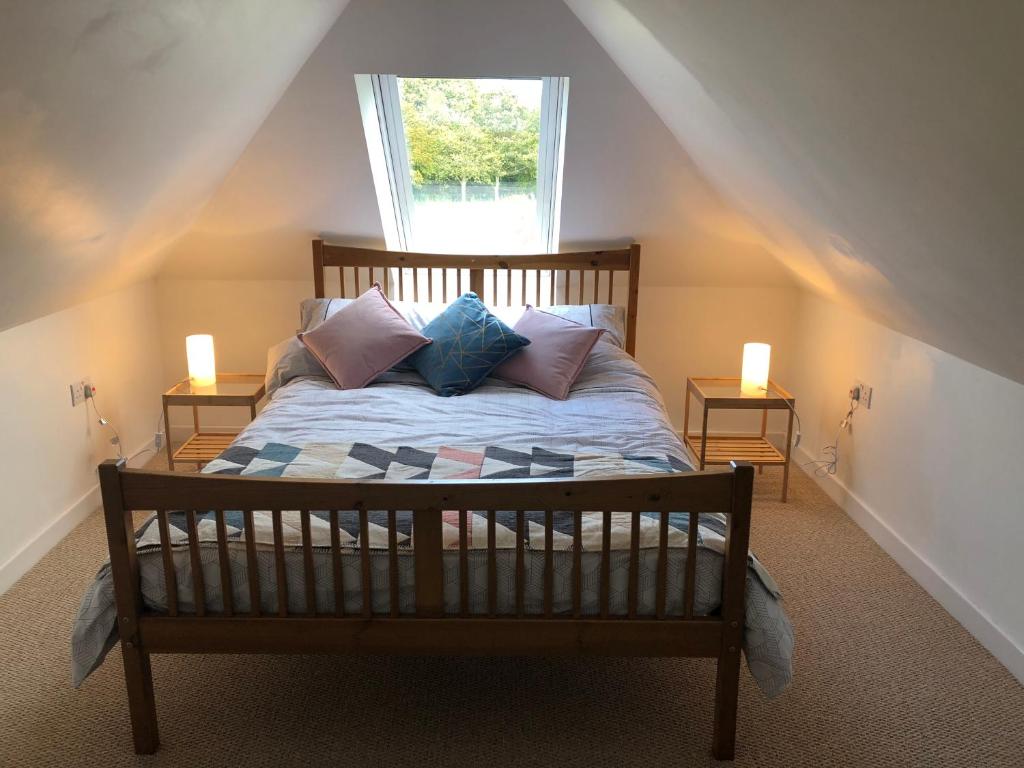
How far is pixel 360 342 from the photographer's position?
351 cm

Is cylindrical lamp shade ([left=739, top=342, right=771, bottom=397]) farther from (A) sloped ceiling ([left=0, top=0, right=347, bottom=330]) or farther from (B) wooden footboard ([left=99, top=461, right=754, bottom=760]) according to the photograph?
(A) sloped ceiling ([left=0, top=0, right=347, bottom=330])

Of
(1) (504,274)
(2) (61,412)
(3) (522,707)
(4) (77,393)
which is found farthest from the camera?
(1) (504,274)

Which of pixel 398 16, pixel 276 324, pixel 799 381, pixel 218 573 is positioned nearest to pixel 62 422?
pixel 276 324

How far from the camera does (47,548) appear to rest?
10.6ft

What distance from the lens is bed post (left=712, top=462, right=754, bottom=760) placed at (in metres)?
1.99

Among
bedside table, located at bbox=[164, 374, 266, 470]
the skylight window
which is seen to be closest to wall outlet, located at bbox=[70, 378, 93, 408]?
bedside table, located at bbox=[164, 374, 266, 470]

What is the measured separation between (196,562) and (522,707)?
0.96 metres

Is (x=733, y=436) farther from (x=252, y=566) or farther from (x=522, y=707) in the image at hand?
(x=252, y=566)

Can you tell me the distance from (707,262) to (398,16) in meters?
1.93

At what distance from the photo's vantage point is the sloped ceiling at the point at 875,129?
4.50 feet

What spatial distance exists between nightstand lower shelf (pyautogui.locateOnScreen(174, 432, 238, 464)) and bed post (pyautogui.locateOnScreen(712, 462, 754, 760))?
2.38 m

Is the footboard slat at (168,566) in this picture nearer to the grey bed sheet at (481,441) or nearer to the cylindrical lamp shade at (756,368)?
the grey bed sheet at (481,441)

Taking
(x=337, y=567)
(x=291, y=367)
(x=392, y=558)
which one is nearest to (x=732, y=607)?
(x=392, y=558)

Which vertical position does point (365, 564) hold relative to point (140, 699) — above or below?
above
